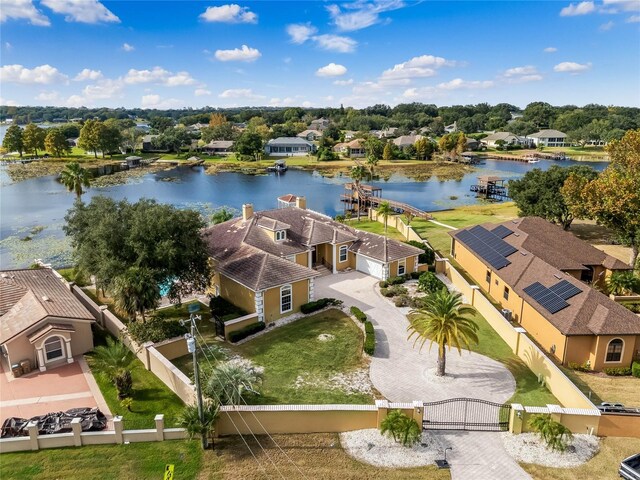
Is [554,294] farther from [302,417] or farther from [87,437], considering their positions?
[87,437]

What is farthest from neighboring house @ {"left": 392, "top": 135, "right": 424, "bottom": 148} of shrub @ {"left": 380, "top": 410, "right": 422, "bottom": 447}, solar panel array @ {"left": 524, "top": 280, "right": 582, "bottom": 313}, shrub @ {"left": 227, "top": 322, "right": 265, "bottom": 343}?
shrub @ {"left": 380, "top": 410, "right": 422, "bottom": 447}

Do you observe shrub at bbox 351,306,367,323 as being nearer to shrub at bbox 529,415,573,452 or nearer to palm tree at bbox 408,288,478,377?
palm tree at bbox 408,288,478,377

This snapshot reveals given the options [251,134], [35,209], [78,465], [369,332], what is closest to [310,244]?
[369,332]

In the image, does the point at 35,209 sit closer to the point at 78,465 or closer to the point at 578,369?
the point at 78,465

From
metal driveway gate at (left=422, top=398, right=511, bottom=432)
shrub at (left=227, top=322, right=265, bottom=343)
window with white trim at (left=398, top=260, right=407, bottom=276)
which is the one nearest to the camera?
metal driveway gate at (left=422, top=398, right=511, bottom=432)

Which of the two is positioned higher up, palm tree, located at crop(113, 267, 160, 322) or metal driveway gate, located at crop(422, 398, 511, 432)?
palm tree, located at crop(113, 267, 160, 322)

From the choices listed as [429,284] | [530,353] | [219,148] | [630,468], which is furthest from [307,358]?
[219,148]
